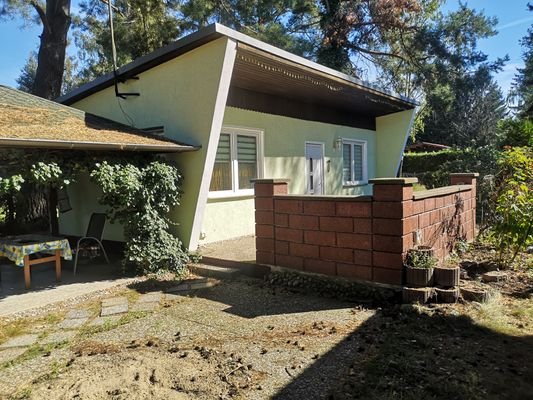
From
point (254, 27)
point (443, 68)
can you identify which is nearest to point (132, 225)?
point (254, 27)

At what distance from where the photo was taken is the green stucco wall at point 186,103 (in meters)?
6.35

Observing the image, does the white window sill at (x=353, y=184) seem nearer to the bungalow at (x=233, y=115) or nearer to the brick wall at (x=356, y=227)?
the bungalow at (x=233, y=115)

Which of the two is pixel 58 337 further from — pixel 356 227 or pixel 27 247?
pixel 356 227

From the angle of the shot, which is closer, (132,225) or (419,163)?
(132,225)

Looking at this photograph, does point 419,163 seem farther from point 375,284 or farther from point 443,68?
point 375,284

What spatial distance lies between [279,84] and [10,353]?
23.3ft

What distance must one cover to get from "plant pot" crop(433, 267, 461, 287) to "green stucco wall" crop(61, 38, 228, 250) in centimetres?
403

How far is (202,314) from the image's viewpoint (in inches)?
179

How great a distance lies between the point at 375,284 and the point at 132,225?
3916 millimetres

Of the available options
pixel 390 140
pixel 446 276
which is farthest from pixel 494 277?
pixel 390 140

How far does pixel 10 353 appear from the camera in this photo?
3.66m

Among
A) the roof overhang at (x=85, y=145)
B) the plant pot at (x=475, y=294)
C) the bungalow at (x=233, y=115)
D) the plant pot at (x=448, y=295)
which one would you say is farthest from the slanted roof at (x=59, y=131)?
the plant pot at (x=475, y=294)

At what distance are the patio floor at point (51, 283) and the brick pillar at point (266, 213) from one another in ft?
7.36

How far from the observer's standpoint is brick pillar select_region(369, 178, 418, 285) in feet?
14.9
